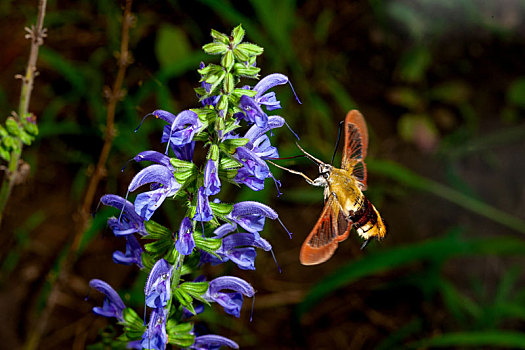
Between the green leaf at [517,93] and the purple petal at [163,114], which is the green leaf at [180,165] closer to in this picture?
the purple petal at [163,114]

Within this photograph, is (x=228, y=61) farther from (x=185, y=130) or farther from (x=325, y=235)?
(x=325, y=235)

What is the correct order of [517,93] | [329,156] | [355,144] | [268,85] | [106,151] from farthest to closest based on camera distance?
[517,93], [329,156], [106,151], [355,144], [268,85]

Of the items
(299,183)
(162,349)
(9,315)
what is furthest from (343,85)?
(162,349)

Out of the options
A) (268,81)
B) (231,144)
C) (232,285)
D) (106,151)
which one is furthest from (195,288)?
(106,151)

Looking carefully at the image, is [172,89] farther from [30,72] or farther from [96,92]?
[30,72]

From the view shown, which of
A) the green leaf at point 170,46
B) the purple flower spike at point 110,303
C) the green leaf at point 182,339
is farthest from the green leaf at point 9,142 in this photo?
the green leaf at point 170,46

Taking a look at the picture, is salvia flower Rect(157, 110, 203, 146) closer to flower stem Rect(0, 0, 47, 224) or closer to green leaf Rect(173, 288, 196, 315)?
green leaf Rect(173, 288, 196, 315)
